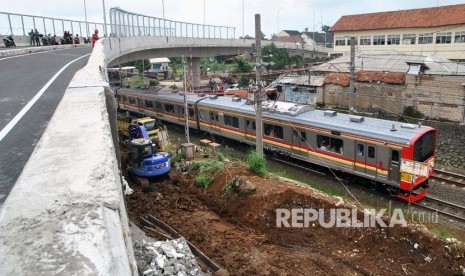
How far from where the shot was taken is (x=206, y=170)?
56.7 feet

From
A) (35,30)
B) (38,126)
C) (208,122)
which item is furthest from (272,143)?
(35,30)

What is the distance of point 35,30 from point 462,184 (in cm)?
2995

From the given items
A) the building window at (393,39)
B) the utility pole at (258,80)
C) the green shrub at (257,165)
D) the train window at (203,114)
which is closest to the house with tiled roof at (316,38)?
the building window at (393,39)

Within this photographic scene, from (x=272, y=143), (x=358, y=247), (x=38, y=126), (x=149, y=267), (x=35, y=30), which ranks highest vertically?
(x=35, y=30)

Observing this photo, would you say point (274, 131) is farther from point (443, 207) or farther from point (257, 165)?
point (443, 207)

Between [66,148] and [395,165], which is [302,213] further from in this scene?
[66,148]

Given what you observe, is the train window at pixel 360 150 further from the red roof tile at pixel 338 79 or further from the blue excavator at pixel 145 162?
the red roof tile at pixel 338 79

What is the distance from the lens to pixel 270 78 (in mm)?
47688

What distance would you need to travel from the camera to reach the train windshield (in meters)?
14.2

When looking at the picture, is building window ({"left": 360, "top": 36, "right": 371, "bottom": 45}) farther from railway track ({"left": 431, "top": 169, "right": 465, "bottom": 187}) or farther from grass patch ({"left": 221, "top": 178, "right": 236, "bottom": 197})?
grass patch ({"left": 221, "top": 178, "right": 236, "bottom": 197})

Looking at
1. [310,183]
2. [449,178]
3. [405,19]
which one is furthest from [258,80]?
[405,19]

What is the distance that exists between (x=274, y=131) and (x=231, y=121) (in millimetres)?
3739

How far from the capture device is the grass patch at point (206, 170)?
16.5 metres

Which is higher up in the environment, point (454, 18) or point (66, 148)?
point (454, 18)
